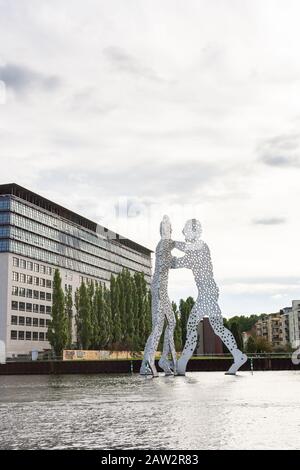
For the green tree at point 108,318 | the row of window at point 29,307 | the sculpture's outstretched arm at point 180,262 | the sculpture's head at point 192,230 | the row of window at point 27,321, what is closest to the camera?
the sculpture's head at point 192,230

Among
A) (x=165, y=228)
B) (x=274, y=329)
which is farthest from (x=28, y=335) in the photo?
(x=274, y=329)

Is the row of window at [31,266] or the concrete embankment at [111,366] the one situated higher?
the row of window at [31,266]

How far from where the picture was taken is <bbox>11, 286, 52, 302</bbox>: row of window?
261 feet

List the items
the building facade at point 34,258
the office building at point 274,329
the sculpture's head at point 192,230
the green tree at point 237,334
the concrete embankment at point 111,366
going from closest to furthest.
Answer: the sculpture's head at point 192,230 < the concrete embankment at point 111,366 < the building facade at point 34,258 < the green tree at point 237,334 < the office building at point 274,329

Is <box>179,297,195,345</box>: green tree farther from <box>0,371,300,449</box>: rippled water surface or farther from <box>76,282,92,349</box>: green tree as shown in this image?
<box>0,371,300,449</box>: rippled water surface

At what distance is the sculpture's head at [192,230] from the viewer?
41.5 metres

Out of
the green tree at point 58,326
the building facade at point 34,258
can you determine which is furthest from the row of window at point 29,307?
the green tree at point 58,326

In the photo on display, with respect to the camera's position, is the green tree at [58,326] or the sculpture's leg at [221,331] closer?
the sculpture's leg at [221,331]

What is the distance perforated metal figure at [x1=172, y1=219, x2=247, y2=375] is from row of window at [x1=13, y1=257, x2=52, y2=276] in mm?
42185

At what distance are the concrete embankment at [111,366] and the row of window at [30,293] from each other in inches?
1107

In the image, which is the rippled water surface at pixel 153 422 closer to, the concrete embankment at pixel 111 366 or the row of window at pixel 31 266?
the concrete embankment at pixel 111 366

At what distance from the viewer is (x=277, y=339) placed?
6319 inches

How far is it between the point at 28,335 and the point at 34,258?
10524mm
